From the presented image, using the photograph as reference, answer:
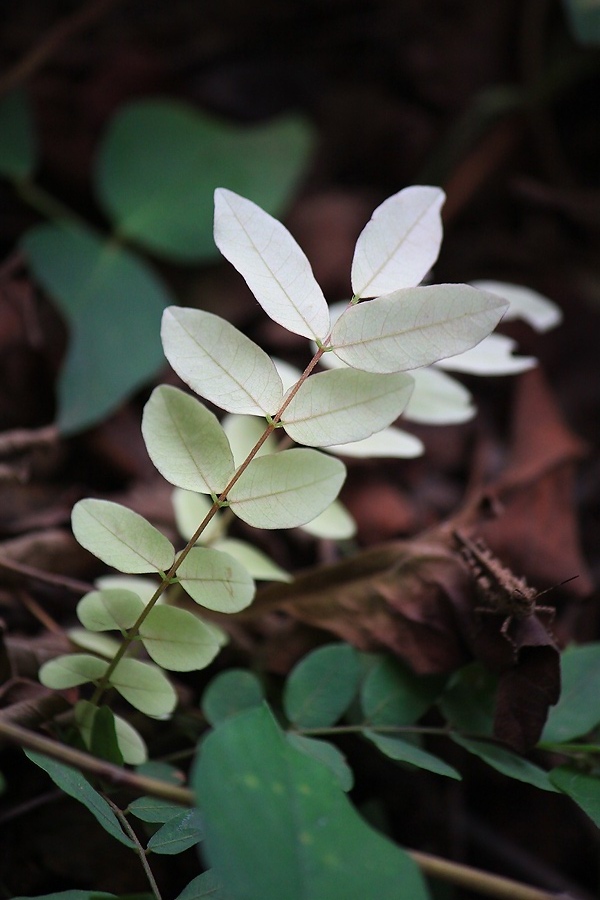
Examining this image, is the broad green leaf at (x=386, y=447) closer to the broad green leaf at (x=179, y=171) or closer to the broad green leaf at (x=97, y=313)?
the broad green leaf at (x=97, y=313)

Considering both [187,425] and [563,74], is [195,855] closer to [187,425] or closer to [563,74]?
[187,425]

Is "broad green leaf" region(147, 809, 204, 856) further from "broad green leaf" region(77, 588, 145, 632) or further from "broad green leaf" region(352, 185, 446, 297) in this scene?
"broad green leaf" region(352, 185, 446, 297)

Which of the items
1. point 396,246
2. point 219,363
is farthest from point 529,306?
point 219,363

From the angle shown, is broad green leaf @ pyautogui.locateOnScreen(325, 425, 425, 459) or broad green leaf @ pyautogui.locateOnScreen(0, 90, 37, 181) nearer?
broad green leaf @ pyautogui.locateOnScreen(325, 425, 425, 459)

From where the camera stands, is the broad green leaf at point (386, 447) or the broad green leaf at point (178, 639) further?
the broad green leaf at point (386, 447)

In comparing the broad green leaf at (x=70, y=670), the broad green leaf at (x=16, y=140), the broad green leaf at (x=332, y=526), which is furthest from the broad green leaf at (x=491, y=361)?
the broad green leaf at (x=16, y=140)

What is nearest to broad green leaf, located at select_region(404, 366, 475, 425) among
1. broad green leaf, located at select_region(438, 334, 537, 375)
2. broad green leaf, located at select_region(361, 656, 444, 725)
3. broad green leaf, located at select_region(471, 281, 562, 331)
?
broad green leaf, located at select_region(438, 334, 537, 375)
